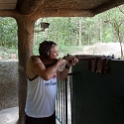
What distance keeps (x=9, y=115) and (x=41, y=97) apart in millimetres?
3116

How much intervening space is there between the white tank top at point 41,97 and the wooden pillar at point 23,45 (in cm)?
199

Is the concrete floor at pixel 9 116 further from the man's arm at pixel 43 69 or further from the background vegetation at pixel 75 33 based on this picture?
the background vegetation at pixel 75 33

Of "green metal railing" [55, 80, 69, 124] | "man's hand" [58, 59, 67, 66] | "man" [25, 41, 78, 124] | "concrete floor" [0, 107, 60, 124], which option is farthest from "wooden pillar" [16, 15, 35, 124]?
"man's hand" [58, 59, 67, 66]

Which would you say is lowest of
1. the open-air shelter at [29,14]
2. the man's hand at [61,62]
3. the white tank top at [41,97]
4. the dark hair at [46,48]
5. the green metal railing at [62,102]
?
the green metal railing at [62,102]

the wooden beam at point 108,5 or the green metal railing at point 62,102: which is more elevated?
the wooden beam at point 108,5

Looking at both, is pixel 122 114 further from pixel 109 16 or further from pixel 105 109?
pixel 109 16

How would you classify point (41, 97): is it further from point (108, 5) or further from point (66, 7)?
point (66, 7)

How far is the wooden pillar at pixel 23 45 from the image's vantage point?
12.2 ft

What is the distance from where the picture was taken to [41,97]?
1.80 meters

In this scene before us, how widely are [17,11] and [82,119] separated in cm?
214

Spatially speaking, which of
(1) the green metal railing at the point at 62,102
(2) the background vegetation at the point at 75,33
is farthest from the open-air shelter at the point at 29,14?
(2) the background vegetation at the point at 75,33

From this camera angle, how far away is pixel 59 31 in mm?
10070

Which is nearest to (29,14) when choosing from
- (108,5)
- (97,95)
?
(108,5)

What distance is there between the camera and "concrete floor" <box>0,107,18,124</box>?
428cm
